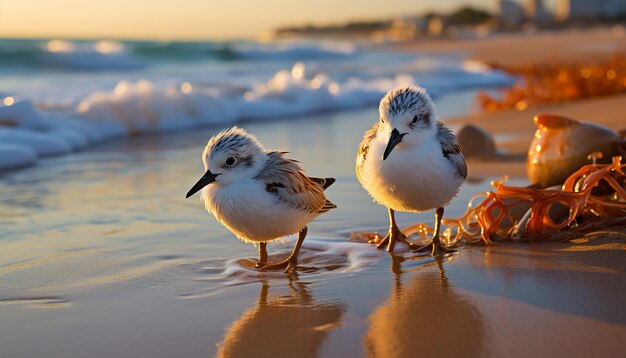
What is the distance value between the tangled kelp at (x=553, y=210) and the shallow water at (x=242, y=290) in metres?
0.25

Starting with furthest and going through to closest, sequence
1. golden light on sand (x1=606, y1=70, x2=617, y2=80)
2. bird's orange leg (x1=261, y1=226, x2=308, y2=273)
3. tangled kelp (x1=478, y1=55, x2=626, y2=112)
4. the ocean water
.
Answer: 1. golden light on sand (x1=606, y1=70, x2=617, y2=80)
2. tangled kelp (x1=478, y1=55, x2=626, y2=112)
3. the ocean water
4. bird's orange leg (x1=261, y1=226, x2=308, y2=273)

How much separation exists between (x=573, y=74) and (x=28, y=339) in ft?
41.5

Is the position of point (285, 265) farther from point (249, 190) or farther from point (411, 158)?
point (411, 158)

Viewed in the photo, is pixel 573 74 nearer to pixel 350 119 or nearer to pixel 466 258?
pixel 350 119

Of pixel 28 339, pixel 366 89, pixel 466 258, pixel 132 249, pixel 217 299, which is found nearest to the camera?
pixel 28 339

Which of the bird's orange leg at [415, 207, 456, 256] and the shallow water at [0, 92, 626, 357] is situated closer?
the shallow water at [0, 92, 626, 357]

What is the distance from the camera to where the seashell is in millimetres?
5672

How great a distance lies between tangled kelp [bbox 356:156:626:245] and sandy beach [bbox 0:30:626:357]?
154 millimetres

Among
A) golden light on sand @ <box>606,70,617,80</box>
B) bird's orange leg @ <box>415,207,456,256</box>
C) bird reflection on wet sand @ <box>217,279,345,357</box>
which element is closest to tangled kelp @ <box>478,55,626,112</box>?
golden light on sand @ <box>606,70,617,80</box>

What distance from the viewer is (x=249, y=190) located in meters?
4.45

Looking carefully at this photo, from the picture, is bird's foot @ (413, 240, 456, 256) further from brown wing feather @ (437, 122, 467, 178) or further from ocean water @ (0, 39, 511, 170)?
ocean water @ (0, 39, 511, 170)

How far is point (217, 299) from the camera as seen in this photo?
416cm

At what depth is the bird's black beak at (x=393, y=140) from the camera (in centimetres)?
447

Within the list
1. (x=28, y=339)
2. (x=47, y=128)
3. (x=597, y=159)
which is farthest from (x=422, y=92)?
(x=47, y=128)
